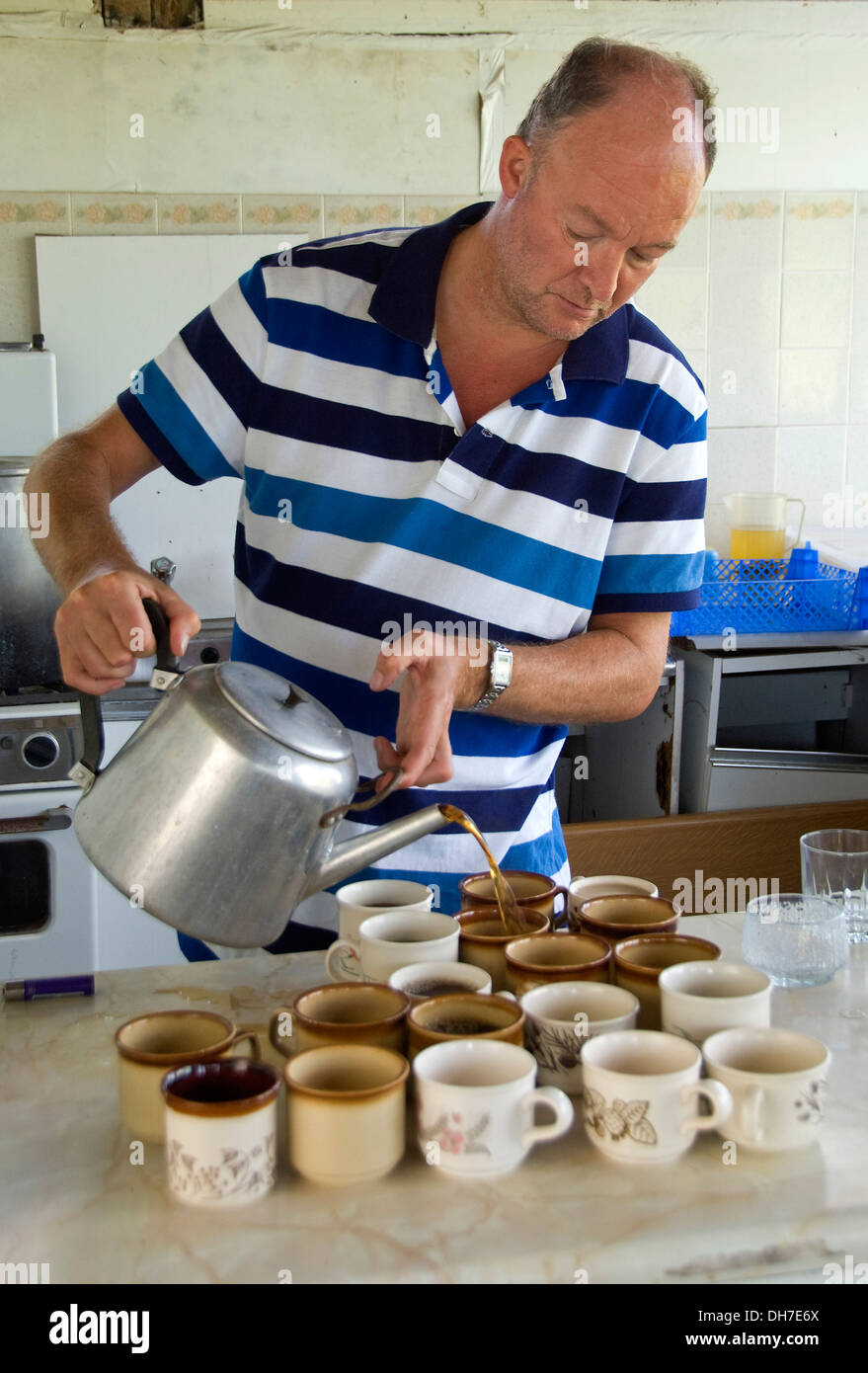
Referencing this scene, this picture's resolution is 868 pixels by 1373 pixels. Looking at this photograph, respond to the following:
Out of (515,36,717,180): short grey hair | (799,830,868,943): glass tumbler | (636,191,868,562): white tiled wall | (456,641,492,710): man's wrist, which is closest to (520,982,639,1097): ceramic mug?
(456,641,492,710): man's wrist

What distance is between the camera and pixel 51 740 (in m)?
2.42

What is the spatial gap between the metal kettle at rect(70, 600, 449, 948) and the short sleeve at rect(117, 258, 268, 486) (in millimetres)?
462

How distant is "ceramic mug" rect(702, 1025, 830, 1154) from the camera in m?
0.92

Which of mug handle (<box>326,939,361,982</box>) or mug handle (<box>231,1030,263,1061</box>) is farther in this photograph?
mug handle (<box>326,939,361,982</box>)

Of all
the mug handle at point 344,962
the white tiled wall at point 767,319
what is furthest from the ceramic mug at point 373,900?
the white tiled wall at point 767,319

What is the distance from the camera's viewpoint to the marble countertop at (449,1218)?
0.83m

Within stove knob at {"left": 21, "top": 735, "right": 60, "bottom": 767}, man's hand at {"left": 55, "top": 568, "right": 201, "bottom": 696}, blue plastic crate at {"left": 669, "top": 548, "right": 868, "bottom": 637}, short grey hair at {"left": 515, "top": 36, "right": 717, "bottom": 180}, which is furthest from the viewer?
blue plastic crate at {"left": 669, "top": 548, "right": 868, "bottom": 637}

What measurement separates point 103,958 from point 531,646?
4.92 ft

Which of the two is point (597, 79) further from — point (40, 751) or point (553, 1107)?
point (40, 751)

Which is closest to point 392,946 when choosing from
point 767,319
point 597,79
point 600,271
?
point 600,271

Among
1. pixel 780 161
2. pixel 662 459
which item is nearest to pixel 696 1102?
pixel 662 459

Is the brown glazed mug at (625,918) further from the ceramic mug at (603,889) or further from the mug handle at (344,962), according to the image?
the mug handle at (344,962)

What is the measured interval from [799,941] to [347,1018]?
47 cm

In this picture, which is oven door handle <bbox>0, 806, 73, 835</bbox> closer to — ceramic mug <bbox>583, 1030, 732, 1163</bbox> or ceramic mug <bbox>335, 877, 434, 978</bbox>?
ceramic mug <bbox>335, 877, 434, 978</bbox>
